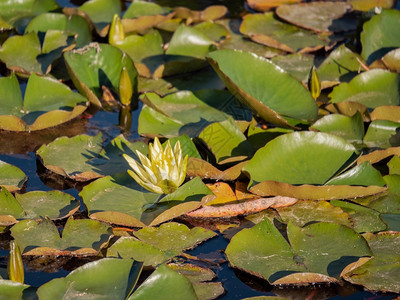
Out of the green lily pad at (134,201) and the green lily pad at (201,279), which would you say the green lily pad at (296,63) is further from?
the green lily pad at (201,279)

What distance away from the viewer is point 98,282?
236 cm

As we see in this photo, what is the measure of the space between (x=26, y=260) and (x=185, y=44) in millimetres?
2291

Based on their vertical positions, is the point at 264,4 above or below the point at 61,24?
below

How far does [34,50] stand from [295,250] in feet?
8.51

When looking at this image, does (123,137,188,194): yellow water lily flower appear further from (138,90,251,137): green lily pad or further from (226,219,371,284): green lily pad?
(138,90,251,137): green lily pad

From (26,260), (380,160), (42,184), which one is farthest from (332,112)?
(26,260)

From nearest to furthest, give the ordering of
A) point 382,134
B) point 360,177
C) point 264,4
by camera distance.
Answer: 1. point 360,177
2. point 382,134
3. point 264,4

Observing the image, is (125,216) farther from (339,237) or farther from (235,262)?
(339,237)

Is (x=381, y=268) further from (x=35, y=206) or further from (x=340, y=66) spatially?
(x=340, y=66)

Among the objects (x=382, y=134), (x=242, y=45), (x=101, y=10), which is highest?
(x=101, y=10)

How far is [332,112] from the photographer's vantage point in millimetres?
3805

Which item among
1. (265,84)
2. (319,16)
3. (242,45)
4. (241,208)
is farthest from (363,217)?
(319,16)

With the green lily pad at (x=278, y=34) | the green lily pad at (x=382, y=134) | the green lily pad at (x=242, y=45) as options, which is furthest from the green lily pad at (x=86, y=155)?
the green lily pad at (x=278, y=34)

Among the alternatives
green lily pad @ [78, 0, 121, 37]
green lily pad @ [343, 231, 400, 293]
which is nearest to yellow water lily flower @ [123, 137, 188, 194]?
green lily pad @ [343, 231, 400, 293]
